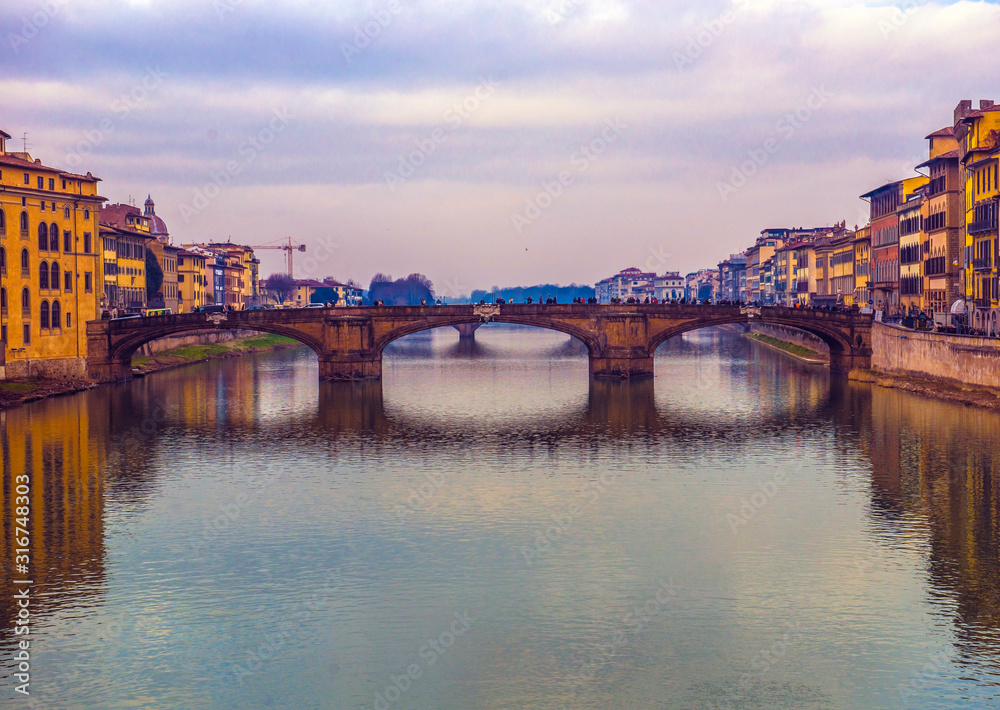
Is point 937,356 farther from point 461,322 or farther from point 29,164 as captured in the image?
point 29,164

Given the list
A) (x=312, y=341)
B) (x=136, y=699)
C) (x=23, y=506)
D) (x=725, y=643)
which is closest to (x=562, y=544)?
(x=725, y=643)

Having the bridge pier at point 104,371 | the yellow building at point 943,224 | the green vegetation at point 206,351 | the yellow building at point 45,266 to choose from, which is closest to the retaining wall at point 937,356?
the yellow building at point 943,224

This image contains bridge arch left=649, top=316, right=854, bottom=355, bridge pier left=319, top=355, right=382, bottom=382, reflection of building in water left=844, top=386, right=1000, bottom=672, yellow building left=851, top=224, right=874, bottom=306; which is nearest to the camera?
reflection of building in water left=844, top=386, right=1000, bottom=672

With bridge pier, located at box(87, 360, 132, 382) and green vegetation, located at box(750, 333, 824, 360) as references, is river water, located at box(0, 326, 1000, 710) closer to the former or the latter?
bridge pier, located at box(87, 360, 132, 382)

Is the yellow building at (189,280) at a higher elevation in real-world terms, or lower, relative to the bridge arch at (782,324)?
higher

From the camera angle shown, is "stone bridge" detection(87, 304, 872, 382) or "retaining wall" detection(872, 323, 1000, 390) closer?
"retaining wall" detection(872, 323, 1000, 390)

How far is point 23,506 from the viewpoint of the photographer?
4706cm

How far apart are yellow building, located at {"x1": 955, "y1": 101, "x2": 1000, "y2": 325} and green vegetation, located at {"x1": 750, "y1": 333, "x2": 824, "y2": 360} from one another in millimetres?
33184

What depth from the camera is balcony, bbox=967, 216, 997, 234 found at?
8281 centimetres

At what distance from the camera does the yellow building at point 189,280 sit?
176000 mm

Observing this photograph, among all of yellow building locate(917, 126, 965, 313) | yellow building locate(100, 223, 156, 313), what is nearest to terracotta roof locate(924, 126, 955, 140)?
yellow building locate(917, 126, 965, 313)

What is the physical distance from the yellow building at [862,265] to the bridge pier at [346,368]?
6833 cm

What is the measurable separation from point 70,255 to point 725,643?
252ft

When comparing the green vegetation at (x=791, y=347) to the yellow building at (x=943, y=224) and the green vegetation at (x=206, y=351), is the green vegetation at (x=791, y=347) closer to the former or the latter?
the yellow building at (x=943, y=224)
